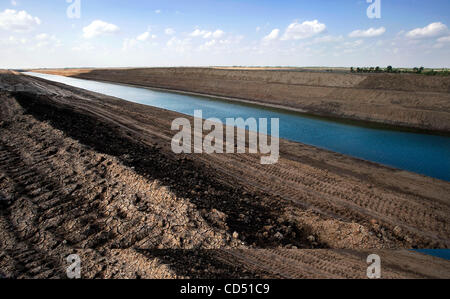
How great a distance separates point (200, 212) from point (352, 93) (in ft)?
78.2

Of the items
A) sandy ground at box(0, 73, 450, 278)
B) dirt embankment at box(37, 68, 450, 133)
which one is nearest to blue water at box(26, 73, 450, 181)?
sandy ground at box(0, 73, 450, 278)

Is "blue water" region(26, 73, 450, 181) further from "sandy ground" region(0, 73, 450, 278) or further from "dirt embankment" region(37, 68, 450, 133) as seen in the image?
"dirt embankment" region(37, 68, 450, 133)

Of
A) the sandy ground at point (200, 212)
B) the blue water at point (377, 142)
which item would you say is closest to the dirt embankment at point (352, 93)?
the blue water at point (377, 142)

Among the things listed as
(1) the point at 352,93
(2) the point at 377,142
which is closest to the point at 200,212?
(2) the point at 377,142

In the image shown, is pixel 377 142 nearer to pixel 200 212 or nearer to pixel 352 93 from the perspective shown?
pixel 352 93

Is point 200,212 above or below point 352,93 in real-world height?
below

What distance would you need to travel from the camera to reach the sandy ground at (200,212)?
4828 mm

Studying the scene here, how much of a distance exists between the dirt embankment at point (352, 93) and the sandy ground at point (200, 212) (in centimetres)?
1158

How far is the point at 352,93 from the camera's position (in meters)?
25.4

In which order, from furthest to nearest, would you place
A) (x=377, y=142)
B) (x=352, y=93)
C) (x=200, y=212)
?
(x=352, y=93)
(x=377, y=142)
(x=200, y=212)

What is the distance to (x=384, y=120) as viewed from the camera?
2044cm
